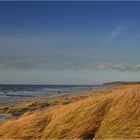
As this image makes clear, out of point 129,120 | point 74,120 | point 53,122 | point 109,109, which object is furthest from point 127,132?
point 53,122

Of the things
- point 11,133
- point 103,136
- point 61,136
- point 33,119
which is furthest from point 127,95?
point 11,133

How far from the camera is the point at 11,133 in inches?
349

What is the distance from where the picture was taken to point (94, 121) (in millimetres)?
8125

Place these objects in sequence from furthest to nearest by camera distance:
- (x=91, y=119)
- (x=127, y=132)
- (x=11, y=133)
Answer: (x=11, y=133) < (x=91, y=119) < (x=127, y=132)

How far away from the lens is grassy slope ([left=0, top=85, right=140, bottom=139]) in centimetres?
774

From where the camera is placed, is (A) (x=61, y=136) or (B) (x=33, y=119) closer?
(A) (x=61, y=136)

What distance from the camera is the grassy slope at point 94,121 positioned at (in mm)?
7738

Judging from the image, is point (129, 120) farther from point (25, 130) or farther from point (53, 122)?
point (25, 130)

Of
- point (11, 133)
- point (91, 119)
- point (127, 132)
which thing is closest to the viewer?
point (127, 132)

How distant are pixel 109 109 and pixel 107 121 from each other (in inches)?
14.2

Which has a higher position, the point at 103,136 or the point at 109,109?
the point at 109,109

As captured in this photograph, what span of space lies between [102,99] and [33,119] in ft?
6.15

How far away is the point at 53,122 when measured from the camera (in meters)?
8.48

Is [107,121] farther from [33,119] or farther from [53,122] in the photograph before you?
[33,119]
